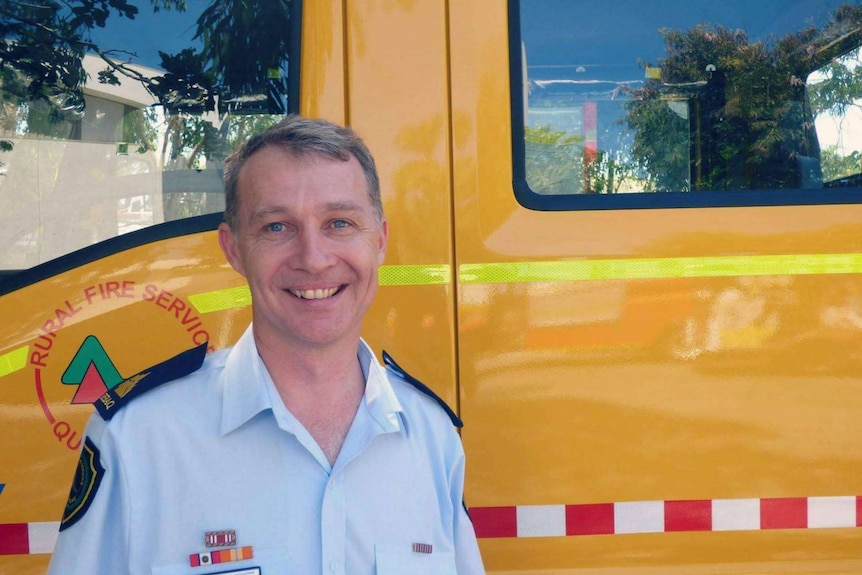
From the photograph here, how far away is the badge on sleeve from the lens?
122 centimetres

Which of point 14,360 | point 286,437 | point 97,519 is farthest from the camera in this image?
point 14,360

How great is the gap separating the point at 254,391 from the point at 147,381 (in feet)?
0.52

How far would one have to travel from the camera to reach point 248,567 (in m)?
1.27

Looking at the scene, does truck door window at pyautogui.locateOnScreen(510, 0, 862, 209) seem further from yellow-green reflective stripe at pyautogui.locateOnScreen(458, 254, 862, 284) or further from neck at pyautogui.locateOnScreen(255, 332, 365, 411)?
neck at pyautogui.locateOnScreen(255, 332, 365, 411)

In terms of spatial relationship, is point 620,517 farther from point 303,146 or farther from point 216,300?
point 303,146

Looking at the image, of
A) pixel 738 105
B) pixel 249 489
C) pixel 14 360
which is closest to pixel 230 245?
pixel 249 489

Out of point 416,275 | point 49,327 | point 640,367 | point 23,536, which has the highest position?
point 416,275

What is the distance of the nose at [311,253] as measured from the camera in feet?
4.41

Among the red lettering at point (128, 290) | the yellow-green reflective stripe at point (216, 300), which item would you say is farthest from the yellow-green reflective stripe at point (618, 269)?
the red lettering at point (128, 290)

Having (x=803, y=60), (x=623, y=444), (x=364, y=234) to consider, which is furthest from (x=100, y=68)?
(x=803, y=60)

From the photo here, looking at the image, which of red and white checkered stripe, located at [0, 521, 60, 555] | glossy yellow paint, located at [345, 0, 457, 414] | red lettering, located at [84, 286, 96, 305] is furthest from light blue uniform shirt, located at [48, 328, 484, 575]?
red and white checkered stripe, located at [0, 521, 60, 555]

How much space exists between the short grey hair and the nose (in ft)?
0.38

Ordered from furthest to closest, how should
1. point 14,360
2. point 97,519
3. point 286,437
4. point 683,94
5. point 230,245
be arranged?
point 683,94 → point 14,360 → point 230,245 → point 286,437 → point 97,519

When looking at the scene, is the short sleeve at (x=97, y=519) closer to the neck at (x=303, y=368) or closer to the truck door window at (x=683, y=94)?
the neck at (x=303, y=368)
